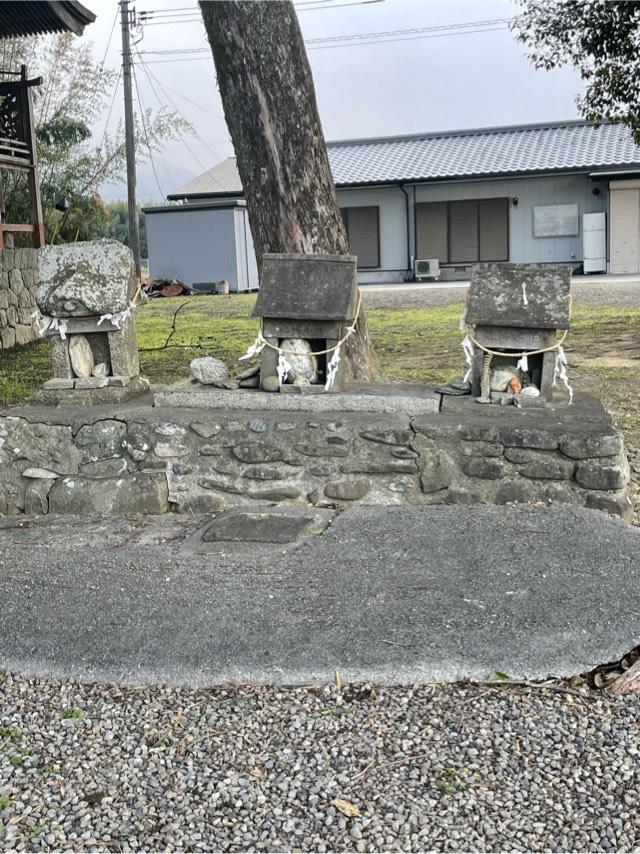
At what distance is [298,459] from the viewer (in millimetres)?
4805

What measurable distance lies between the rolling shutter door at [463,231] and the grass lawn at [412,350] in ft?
27.4

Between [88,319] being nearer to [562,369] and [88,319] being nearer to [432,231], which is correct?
[562,369]

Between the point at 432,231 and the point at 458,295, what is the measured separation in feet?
21.0

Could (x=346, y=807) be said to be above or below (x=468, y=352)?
below

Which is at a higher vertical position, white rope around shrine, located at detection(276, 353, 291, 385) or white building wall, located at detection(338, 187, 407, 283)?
white building wall, located at detection(338, 187, 407, 283)

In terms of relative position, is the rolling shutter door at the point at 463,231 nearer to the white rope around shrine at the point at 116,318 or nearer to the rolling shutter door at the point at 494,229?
the rolling shutter door at the point at 494,229

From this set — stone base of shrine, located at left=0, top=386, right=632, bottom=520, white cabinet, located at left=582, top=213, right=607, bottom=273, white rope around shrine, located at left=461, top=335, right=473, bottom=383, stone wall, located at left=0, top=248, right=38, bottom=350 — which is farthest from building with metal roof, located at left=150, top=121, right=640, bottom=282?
stone base of shrine, located at left=0, top=386, right=632, bottom=520

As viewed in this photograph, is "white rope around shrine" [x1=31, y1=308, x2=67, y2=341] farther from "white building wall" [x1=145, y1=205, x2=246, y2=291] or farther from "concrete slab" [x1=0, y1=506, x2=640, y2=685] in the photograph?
"white building wall" [x1=145, y1=205, x2=246, y2=291]

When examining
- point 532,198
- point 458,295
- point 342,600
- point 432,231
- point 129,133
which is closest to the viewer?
point 342,600

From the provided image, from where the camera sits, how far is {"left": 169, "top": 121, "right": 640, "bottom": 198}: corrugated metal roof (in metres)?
21.5

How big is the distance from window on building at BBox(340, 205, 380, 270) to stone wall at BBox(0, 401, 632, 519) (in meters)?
19.0

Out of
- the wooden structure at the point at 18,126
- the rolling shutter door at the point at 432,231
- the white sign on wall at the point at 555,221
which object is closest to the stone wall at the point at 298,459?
the wooden structure at the point at 18,126

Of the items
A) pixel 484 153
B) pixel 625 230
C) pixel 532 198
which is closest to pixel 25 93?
pixel 532 198

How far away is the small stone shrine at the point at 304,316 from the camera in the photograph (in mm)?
4836
